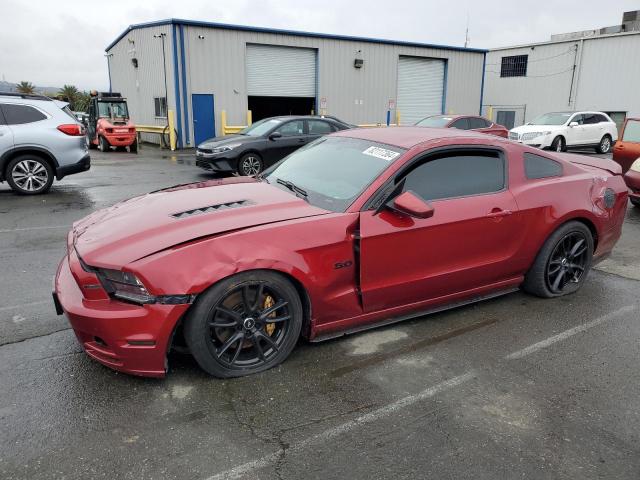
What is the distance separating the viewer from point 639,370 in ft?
11.0

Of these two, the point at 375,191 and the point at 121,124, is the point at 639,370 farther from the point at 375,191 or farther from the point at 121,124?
the point at 121,124

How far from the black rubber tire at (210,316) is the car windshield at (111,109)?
757 inches

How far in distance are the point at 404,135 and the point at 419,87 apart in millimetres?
23816

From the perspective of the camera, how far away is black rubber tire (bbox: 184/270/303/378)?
2893 mm

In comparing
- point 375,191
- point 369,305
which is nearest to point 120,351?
point 369,305

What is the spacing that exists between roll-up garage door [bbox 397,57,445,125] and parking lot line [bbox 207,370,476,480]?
2424 cm

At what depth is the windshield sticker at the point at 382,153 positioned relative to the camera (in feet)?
12.0

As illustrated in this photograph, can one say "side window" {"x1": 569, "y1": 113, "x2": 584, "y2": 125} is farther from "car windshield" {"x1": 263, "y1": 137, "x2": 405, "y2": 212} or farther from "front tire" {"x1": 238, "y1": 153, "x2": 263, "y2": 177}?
"car windshield" {"x1": 263, "y1": 137, "x2": 405, "y2": 212}

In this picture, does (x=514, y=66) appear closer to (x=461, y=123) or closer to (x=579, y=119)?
(x=579, y=119)

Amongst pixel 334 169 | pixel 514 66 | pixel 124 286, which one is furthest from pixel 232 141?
pixel 514 66

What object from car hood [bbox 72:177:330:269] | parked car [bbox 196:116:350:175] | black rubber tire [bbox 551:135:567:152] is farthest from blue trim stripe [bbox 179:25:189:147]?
car hood [bbox 72:177:330:269]

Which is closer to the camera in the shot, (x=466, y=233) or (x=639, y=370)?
(x=639, y=370)

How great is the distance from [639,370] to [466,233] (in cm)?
146

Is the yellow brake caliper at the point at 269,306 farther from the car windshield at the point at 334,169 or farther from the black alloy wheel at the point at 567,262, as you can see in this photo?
the black alloy wheel at the point at 567,262
